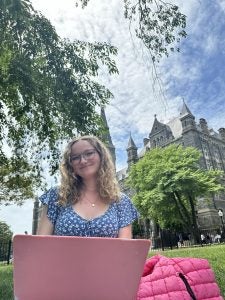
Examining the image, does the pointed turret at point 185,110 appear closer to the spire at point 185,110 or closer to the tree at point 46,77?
the spire at point 185,110

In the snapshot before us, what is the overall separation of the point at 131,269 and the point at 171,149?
32454 mm

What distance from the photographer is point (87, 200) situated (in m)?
2.67

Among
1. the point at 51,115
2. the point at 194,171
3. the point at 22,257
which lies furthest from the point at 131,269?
the point at 194,171

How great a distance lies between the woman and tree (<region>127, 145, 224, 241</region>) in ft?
88.7

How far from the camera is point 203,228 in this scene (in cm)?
4281

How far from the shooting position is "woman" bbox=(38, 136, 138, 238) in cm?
243

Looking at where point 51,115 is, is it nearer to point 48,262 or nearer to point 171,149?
point 48,262

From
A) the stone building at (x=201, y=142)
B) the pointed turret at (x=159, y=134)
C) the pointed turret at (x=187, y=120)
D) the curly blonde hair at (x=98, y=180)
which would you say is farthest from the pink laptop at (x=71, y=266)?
the pointed turret at (x=159, y=134)

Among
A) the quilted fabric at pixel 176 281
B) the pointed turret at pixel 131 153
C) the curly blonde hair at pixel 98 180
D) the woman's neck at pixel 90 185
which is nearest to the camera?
the quilted fabric at pixel 176 281

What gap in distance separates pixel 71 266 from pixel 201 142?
51622 mm

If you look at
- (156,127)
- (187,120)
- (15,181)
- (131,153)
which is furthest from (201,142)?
(15,181)

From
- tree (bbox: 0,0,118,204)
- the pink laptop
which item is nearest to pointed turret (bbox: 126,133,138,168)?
tree (bbox: 0,0,118,204)

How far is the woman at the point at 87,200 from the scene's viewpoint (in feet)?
7.98

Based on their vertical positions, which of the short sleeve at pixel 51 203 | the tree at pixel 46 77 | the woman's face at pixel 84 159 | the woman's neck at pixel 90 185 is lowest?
the short sleeve at pixel 51 203
